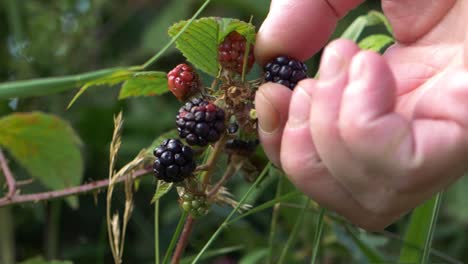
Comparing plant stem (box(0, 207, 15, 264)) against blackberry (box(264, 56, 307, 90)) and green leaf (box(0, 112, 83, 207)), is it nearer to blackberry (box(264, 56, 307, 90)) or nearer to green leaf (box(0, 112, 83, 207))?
green leaf (box(0, 112, 83, 207))

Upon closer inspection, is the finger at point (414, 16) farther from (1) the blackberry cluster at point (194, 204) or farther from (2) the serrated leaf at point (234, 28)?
(1) the blackberry cluster at point (194, 204)

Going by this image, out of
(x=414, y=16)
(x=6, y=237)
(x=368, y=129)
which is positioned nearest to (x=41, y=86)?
(x=368, y=129)

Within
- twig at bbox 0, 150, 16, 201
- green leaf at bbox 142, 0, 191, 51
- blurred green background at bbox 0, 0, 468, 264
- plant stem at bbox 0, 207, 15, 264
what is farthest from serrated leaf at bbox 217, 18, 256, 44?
green leaf at bbox 142, 0, 191, 51

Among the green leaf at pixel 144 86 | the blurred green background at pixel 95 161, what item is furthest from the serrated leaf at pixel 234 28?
the blurred green background at pixel 95 161

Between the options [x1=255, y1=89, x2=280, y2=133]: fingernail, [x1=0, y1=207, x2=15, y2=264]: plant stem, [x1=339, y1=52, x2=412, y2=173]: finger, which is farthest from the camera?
[x1=0, y1=207, x2=15, y2=264]: plant stem

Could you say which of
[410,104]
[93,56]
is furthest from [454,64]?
[93,56]

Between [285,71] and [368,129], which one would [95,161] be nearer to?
[285,71]
